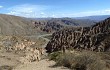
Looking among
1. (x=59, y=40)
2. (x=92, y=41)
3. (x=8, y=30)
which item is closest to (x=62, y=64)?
(x=92, y=41)

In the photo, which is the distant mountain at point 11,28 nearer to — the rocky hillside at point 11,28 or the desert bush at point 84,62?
the rocky hillside at point 11,28

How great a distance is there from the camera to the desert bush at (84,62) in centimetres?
1505

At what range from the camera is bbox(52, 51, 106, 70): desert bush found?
15.0m

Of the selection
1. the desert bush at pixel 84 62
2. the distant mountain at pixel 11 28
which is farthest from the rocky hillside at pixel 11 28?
the desert bush at pixel 84 62

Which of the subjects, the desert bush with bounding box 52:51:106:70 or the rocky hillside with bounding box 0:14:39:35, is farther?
the rocky hillside with bounding box 0:14:39:35

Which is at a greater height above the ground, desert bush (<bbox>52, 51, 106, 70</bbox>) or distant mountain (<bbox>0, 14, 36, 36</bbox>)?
desert bush (<bbox>52, 51, 106, 70</bbox>)

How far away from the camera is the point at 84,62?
15.8m

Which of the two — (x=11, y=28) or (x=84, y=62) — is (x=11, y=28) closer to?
(x=11, y=28)

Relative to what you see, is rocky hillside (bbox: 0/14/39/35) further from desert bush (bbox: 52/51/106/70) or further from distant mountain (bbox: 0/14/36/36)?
desert bush (bbox: 52/51/106/70)

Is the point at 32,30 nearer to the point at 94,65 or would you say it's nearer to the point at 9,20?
the point at 9,20

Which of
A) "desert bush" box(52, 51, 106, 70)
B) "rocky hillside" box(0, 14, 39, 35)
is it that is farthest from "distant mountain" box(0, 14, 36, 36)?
"desert bush" box(52, 51, 106, 70)

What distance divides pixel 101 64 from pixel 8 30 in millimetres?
144346

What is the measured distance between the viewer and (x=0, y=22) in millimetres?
161000

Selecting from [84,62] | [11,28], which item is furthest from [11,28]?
[84,62]
